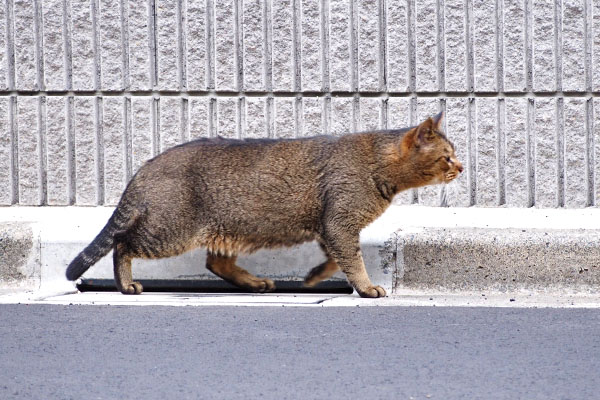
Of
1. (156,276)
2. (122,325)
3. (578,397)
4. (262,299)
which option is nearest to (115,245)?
(156,276)

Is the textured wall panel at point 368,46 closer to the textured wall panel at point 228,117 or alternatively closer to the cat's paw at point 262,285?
the textured wall panel at point 228,117

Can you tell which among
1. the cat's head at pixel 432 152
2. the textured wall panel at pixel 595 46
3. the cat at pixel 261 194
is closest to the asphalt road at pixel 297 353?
the cat at pixel 261 194

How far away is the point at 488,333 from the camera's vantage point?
485 cm

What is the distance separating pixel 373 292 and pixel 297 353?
1.77 m

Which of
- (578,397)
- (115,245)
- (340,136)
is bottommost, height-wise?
(578,397)

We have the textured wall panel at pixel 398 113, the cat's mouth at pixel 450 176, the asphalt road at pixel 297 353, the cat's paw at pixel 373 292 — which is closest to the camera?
the asphalt road at pixel 297 353

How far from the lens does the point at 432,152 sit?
645 centimetres

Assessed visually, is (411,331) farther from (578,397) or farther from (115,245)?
(115,245)

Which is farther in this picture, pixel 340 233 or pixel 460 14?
pixel 460 14

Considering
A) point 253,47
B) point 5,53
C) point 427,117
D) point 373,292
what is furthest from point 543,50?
point 5,53

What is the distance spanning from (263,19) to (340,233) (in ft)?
4.97

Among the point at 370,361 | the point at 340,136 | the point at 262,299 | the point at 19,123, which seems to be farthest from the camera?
the point at 19,123

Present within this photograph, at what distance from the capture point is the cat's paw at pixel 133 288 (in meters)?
6.36

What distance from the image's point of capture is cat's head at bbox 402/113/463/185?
21.1 ft
